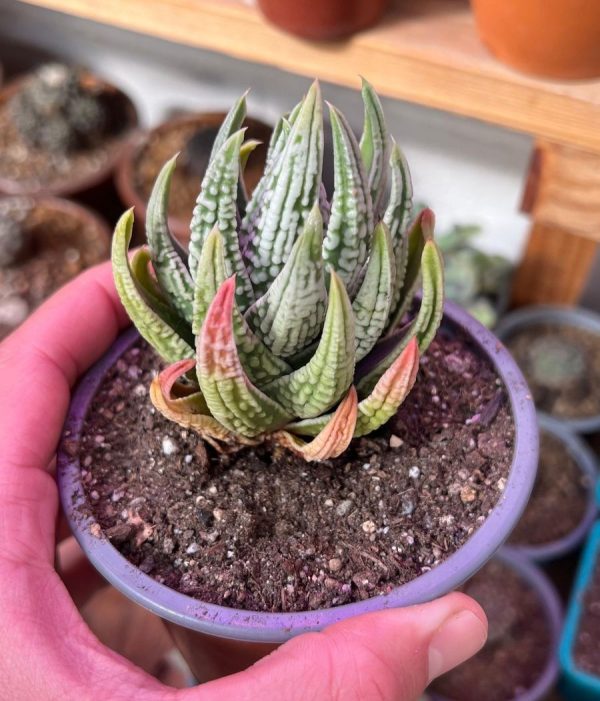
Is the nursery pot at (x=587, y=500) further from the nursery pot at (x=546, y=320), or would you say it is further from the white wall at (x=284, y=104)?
Answer: the white wall at (x=284, y=104)

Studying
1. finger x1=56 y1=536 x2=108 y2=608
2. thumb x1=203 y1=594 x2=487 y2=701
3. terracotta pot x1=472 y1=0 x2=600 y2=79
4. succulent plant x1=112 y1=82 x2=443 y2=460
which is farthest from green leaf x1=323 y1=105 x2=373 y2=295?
finger x1=56 y1=536 x2=108 y2=608

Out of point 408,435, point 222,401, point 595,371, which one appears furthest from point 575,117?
point 595,371

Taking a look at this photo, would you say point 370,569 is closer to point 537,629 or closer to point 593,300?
point 537,629

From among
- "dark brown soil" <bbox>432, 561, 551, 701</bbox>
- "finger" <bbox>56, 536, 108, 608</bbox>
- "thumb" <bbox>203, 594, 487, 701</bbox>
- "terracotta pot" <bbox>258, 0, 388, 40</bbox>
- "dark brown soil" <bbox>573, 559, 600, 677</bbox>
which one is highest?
"terracotta pot" <bbox>258, 0, 388, 40</bbox>

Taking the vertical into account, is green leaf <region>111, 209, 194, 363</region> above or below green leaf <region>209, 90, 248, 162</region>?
below

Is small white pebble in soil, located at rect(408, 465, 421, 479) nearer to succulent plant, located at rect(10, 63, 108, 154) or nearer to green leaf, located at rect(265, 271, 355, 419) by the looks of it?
green leaf, located at rect(265, 271, 355, 419)

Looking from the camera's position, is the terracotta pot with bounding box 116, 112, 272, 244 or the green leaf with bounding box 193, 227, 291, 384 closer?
the green leaf with bounding box 193, 227, 291, 384

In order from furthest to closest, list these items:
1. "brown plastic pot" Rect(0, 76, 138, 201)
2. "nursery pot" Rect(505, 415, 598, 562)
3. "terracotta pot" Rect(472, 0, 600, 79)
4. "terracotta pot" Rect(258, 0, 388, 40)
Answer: "brown plastic pot" Rect(0, 76, 138, 201), "nursery pot" Rect(505, 415, 598, 562), "terracotta pot" Rect(258, 0, 388, 40), "terracotta pot" Rect(472, 0, 600, 79)

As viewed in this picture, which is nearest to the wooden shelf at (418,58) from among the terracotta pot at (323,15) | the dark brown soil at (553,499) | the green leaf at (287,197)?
the terracotta pot at (323,15)
